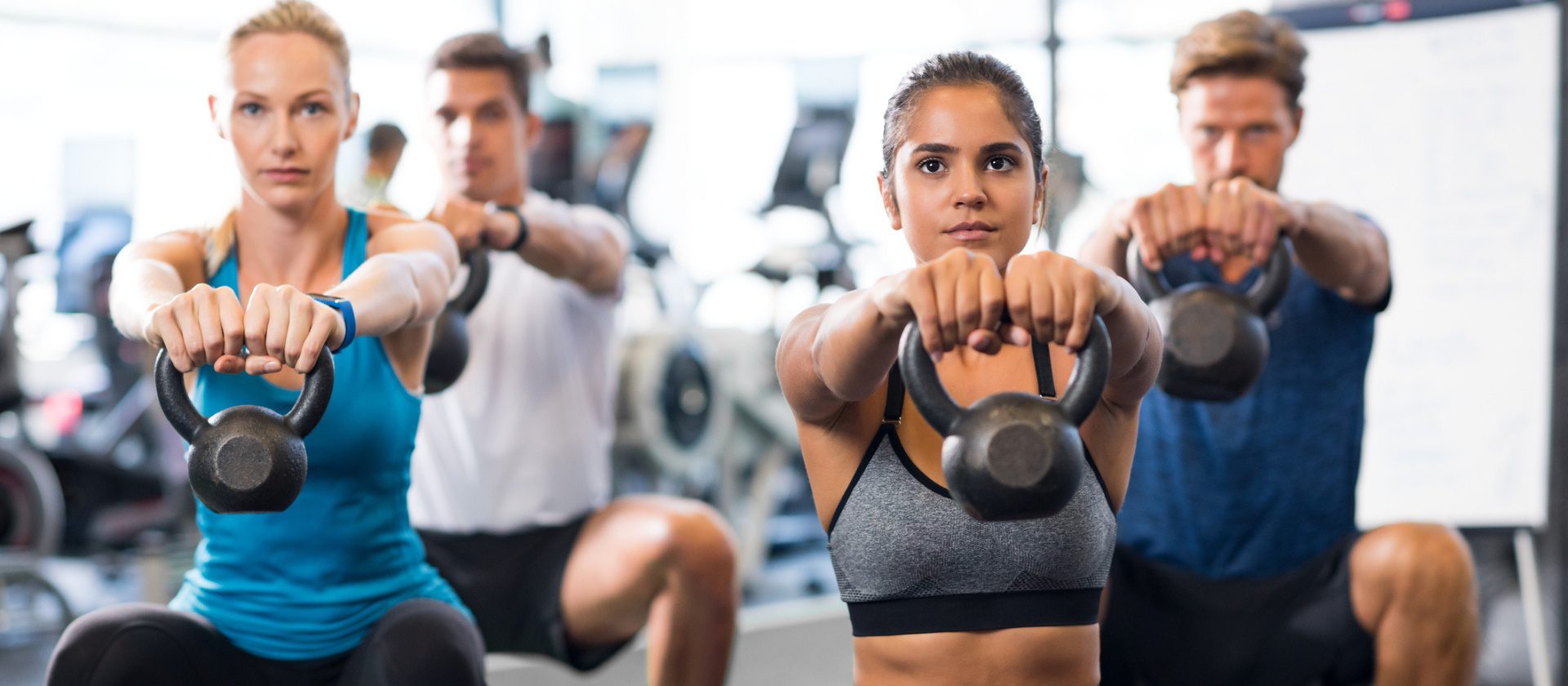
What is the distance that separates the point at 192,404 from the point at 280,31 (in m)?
0.58

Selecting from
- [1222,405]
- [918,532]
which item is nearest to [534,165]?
[1222,405]

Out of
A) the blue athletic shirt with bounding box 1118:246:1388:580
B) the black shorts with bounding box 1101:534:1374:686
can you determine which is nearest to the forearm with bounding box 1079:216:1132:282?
the blue athletic shirt with bounding box 1118:246:1388:580

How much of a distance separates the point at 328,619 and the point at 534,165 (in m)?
3.85

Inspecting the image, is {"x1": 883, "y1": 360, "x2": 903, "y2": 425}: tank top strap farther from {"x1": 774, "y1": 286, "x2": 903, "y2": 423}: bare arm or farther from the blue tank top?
the blue tank top

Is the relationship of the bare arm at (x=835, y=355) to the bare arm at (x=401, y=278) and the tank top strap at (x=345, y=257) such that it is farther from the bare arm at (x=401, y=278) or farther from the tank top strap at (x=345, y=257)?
the tank top strap at (x=345, y=257)

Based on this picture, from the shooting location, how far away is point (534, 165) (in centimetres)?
543

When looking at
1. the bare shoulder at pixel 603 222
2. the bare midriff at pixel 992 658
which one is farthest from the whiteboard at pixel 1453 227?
the bare midriff at pixel 992 658

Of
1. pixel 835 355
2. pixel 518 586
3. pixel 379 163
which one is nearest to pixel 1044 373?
pixel 835 355

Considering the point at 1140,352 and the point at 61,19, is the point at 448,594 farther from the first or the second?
the point at 61,19

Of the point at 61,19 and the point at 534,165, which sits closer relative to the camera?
the point at 534,165

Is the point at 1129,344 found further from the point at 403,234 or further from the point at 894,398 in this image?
the point at 403,234

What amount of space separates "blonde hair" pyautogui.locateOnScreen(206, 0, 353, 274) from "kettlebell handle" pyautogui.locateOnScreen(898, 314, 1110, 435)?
1002 mm

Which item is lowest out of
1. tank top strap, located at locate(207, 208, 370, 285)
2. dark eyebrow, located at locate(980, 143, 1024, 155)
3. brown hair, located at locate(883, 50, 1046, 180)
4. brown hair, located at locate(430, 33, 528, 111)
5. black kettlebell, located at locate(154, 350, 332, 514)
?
black kettlebell, located at locate(154, 350, 332, 514)

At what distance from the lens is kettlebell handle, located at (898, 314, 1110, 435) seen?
1185mm
